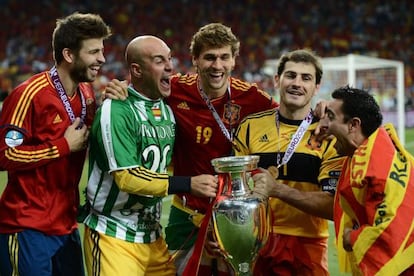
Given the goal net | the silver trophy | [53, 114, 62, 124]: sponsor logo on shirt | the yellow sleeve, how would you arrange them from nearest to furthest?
the silver trophy < the yellow sleeve < [53, 114, 62, 124]: sponsor logo on shirt < the goal net

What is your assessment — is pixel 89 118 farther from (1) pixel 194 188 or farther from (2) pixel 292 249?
(2) pixel 292 249

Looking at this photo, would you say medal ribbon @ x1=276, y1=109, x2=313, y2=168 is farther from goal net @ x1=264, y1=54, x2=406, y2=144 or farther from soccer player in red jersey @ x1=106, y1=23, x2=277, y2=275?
goal net @ x1=264, y1=54, x2=406, y2=144

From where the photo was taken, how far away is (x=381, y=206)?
2.93 meters

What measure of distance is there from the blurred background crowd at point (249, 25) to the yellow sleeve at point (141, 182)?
19389mm

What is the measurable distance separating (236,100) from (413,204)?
1.46m

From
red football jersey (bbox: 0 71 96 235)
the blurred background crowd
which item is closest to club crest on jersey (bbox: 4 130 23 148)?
red football jersey (bbox: 0 71 96 235)

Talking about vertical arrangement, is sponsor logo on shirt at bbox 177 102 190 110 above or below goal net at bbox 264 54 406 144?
above

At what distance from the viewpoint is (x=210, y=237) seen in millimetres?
3559

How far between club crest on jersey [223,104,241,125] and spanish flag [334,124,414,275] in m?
1.16

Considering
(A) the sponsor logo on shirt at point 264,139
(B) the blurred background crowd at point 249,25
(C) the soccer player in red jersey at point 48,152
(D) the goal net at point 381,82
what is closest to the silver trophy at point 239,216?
(A) the sponsor logo on shirt at point 264,139

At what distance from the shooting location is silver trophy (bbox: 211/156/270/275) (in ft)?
10.3

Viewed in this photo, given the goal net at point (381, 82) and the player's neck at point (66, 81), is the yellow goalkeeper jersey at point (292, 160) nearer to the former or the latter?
the player's neck at point (66, 81)

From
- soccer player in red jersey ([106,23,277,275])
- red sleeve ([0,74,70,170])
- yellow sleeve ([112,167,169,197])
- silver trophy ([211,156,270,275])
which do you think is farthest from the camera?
soccer player in red jersey ([106,23,277,275])

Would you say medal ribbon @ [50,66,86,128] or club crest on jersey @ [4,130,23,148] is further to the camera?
medal ribbon @ [50,66,86,128]
